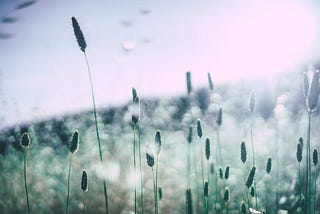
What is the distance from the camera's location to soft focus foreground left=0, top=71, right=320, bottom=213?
8.98 feet

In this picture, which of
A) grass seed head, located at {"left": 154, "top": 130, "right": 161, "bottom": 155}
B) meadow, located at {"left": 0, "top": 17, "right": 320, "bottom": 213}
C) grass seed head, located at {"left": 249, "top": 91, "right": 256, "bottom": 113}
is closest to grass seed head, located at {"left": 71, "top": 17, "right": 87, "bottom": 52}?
grass seed head, located at {"left": 154, "top": 130, "right": 161, "bottom": 155}

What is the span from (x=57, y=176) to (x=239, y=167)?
1.56m

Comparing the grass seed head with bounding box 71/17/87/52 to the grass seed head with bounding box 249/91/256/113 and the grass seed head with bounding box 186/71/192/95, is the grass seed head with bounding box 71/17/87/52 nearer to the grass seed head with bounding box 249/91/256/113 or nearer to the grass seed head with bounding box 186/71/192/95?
the grass seed head with bounding box 186/71/192/95

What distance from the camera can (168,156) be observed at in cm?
344

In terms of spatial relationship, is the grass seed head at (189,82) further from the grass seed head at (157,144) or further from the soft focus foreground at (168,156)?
the grass seed head at (157,144)

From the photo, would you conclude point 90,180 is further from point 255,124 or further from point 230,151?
point 255,124

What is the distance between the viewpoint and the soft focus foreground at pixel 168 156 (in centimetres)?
274

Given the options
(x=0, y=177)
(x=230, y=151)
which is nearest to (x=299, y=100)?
(x=230, y=151)

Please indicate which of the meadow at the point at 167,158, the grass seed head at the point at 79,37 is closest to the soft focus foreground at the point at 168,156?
the meadow at the point at 167,158

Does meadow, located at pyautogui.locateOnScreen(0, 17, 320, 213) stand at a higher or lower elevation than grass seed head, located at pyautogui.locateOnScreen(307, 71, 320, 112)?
lower

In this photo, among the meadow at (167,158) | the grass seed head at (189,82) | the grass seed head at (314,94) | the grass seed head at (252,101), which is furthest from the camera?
the meadow at (167,158)

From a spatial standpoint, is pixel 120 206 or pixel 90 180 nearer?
pixel 120 206

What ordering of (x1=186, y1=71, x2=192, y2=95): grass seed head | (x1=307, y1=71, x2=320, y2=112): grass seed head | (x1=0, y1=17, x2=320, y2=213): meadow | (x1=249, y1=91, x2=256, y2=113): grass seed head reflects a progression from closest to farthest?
1. (x1=307, y1=71, x2=320, y2=112): grass seed head
2. (x1=249, y1=91, x2=256, y2=113): grass seed head
3. (x1=186, y1=71, x2=192, y2=95): grass seed head
4. (x1=0, y1=17, x2=320, y2=213): meadow

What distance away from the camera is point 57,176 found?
9.97ft
